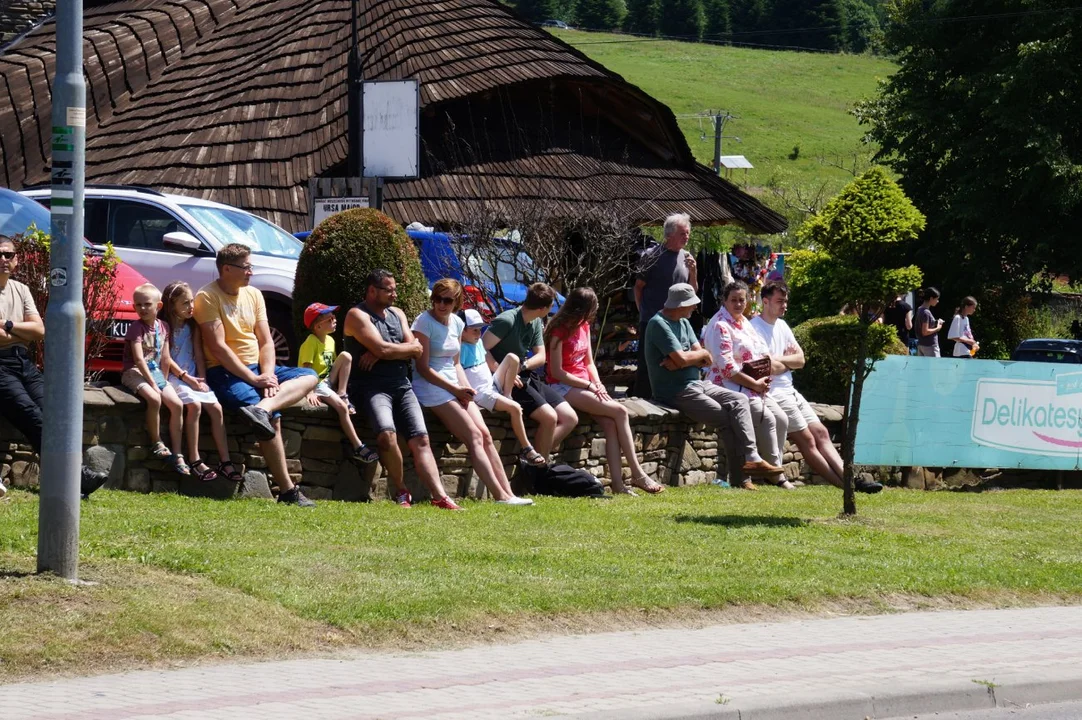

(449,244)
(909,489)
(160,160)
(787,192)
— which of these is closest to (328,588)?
(909,489)

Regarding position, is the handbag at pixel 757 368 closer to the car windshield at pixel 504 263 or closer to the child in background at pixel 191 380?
the car windshield at pixel 504 263

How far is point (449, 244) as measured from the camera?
19.7 meters

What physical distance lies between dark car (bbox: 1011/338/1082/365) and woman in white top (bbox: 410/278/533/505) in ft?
55.3

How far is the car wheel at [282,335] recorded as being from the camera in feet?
50.9

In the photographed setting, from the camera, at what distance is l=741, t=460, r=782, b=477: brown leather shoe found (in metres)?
14.6

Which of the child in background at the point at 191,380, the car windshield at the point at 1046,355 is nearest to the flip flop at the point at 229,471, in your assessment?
the child in background at the point at 191,380

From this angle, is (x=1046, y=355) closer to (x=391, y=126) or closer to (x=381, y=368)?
(x=391, y=126)

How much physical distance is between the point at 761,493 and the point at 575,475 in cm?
208

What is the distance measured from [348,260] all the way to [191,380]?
2941mm

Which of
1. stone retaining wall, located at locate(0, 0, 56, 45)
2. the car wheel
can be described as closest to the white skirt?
the car wheel

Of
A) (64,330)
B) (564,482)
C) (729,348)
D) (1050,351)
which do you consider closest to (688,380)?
(729,348)

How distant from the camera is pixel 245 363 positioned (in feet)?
39.4

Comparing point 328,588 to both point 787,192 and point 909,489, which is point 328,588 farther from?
point 787,192

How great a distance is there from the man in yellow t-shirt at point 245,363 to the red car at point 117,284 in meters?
1.10
